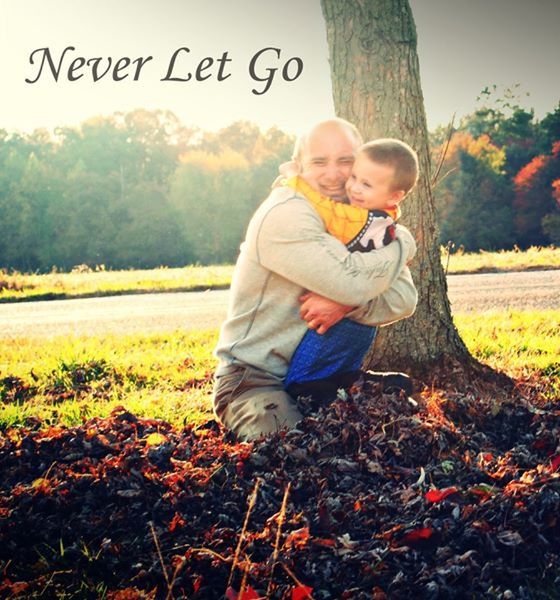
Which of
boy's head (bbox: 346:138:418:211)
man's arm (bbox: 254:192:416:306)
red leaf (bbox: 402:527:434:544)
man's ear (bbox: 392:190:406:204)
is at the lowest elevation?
red leaf (bbox: 402:527:434:544)

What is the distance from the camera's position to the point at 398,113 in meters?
4.61

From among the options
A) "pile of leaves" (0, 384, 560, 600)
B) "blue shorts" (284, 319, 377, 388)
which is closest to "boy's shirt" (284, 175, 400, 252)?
"blue shorts" (284, 319, 377, 388)

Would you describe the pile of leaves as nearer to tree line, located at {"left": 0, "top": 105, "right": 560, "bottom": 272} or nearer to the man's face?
the man's face

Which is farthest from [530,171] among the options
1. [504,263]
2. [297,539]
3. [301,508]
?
[297,539]

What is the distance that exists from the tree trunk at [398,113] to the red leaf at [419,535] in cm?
218

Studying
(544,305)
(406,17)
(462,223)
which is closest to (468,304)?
(544,305)

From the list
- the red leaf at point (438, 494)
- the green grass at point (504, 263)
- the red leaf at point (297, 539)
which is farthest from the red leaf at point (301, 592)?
the green grass at point (504, 263)

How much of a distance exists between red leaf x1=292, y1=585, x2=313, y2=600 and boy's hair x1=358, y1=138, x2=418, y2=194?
2223mm

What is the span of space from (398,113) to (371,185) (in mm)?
1279

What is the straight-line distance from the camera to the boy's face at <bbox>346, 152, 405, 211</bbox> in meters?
3.55

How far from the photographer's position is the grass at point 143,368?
464 centimetres

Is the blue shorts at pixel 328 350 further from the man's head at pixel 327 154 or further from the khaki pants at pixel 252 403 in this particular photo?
the man's head at pixel 327 154

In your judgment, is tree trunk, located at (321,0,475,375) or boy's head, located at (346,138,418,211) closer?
boy's head, located at (346,138,418,211)

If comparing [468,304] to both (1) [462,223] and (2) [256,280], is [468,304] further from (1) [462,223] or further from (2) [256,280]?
(1) [462,223]
